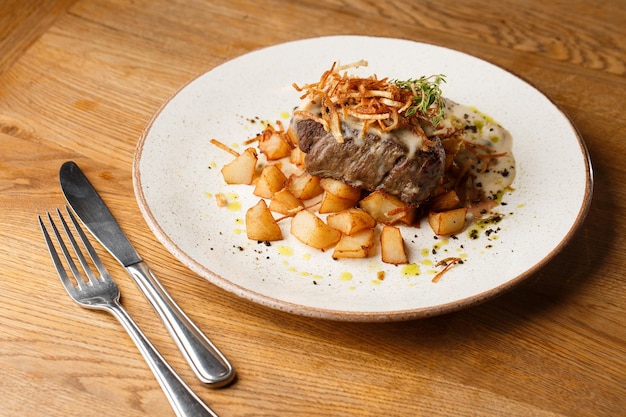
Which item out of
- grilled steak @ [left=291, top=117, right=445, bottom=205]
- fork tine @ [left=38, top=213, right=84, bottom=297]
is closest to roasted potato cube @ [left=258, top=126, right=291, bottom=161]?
grilled steak @ [left=291, top=117, right=445, bottom=205]

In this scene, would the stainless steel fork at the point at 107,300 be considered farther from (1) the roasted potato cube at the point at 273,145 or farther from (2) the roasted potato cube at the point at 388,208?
(2) the roasted potato cube at the point at 388,208

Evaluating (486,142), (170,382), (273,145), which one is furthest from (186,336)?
(486,142)

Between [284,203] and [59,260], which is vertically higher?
[284,203]

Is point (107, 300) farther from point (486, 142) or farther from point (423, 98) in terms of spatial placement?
point (486, 142)

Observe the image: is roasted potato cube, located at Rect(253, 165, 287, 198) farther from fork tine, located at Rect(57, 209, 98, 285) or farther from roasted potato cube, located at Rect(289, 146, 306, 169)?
fork tine, located at Rect(57, 209, 98, 285)

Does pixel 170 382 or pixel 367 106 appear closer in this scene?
pixel 170 382

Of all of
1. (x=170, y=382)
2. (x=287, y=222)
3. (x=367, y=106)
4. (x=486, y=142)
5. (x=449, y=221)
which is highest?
(x=367, y=106)

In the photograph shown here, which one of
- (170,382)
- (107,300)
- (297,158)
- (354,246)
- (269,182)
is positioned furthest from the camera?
(297,158)
